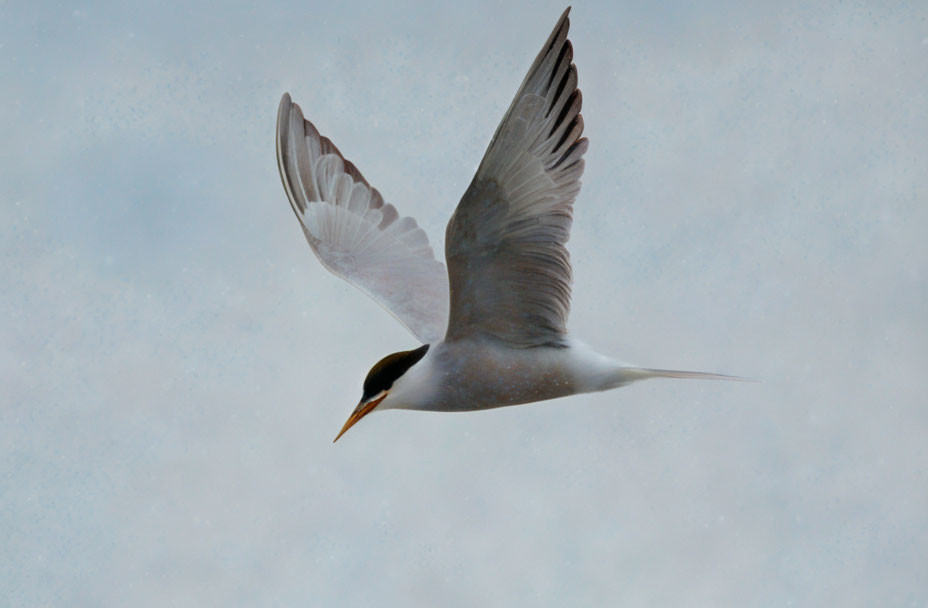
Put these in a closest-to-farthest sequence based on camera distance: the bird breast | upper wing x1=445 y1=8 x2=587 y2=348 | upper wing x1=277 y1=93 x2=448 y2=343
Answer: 1. upper wing x1=445 y1=8 x2=587 y2=348
2. the bird breast
3. upper wing x1=277 y1=93 x2=448 y2=343

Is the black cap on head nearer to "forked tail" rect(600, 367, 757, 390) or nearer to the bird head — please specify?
the bird head

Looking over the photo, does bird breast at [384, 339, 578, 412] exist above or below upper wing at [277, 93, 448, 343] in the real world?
below

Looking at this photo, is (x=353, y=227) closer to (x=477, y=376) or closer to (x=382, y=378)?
(x=382, y=378)

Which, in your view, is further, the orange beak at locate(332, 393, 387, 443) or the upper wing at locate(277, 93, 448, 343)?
the upper wing at locate(277, 93, 448, 343)

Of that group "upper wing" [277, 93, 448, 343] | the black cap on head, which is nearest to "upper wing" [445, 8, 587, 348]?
the black cap on head

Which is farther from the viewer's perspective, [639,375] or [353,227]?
[353,227]

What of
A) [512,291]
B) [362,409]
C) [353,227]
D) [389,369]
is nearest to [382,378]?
[389,369]

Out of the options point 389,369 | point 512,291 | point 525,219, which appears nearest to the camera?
point 525,219
